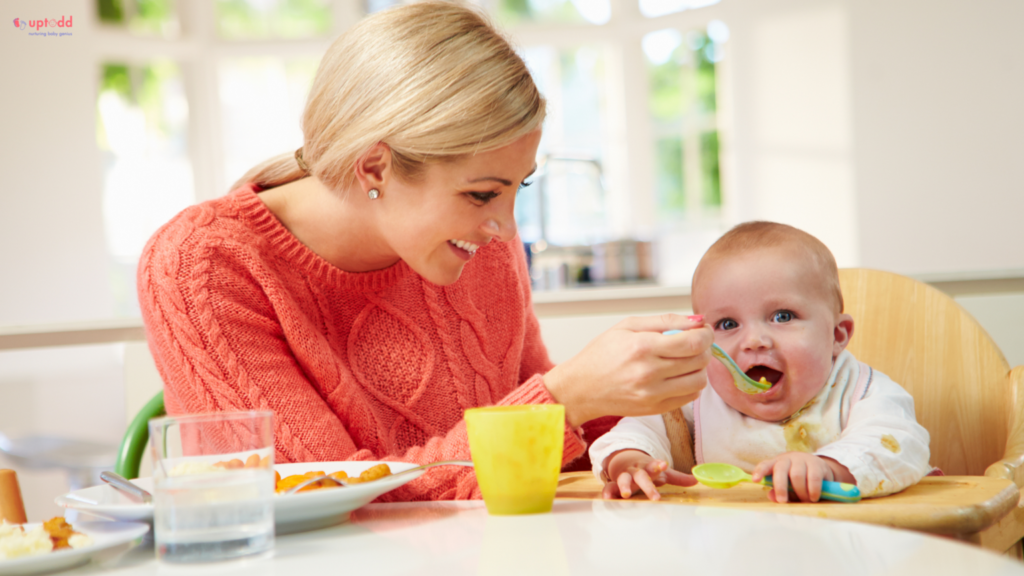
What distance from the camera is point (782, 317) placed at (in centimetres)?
109

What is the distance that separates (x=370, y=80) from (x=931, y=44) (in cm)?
413

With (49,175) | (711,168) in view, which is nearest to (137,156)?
(49,175)

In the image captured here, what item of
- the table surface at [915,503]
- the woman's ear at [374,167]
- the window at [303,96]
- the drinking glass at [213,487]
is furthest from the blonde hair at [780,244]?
the window at [303,96]

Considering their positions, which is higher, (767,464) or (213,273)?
(213,273)

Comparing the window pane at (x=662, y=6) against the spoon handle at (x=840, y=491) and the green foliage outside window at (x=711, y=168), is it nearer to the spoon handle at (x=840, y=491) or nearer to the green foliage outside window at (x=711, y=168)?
the green foliage outside window at (x=711, y=168)

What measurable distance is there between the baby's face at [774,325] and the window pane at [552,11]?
16.1ft

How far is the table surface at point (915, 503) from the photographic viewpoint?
660mm

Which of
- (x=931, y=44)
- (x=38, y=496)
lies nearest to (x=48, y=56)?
(x=38, y=496)

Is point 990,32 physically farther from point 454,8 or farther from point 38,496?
point 38,496

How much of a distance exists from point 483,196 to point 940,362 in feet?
2.59

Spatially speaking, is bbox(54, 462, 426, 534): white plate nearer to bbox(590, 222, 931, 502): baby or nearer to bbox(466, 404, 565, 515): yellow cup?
bbox(466, 404, 565, 515): yellow cup

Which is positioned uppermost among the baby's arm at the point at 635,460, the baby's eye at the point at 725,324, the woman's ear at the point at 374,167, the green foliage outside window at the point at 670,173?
the green foliage outside window at the point at 670,173

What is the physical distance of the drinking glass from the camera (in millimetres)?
563

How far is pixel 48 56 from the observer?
474 centimetres
